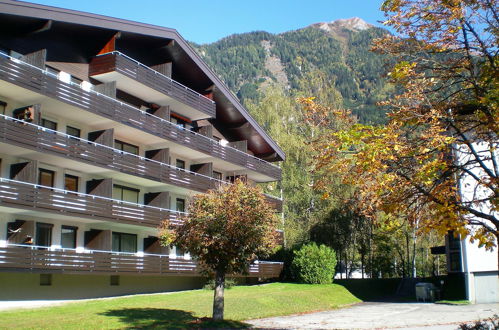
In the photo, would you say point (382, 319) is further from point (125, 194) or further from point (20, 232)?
point (20, 232)

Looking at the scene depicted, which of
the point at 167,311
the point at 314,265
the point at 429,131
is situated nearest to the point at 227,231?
the point at 167,311

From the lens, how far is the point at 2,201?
74.7 ft

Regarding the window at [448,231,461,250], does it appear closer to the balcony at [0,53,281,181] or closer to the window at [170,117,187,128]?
the balcony at [0,53,281,181]

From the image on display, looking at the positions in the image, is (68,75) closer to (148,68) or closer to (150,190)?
(148,68)

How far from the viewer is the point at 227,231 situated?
59.4 feet

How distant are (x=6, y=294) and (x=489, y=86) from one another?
71.6ft

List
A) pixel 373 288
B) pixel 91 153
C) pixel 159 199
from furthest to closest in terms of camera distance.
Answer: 1. pixel 373 288
2. pixel 159 199
3. pixel 91 153

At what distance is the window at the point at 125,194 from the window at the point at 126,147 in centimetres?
227

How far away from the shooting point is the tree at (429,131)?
9898 mm

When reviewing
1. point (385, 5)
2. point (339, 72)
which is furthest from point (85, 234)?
point (339, 72)

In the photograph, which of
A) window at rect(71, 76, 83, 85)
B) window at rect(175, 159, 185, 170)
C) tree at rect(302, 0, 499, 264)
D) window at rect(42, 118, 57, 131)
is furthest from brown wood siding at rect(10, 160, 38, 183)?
tree at rect(302, 0, 499, 264)

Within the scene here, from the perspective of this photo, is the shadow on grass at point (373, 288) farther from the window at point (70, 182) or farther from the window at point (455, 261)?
the window at point (70, 182)

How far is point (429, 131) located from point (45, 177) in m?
21.7

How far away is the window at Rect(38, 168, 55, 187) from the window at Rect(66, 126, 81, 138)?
2439 mm
